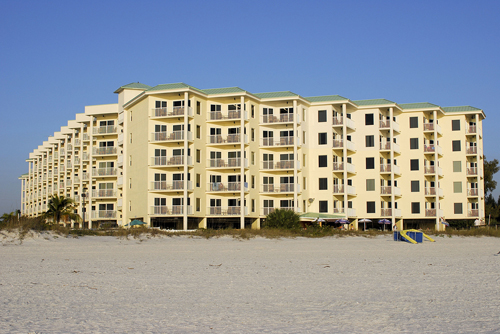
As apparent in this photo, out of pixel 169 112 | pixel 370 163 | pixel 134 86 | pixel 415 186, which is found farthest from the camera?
pixel 134 86

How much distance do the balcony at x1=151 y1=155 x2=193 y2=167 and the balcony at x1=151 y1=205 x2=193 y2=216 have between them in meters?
4.41

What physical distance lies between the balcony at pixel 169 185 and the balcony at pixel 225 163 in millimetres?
3591

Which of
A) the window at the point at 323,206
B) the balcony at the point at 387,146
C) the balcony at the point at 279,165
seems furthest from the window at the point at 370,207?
the balcony at the point at 279,165

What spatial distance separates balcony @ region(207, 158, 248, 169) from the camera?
5825 centimetres

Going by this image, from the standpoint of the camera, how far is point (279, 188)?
59.8m

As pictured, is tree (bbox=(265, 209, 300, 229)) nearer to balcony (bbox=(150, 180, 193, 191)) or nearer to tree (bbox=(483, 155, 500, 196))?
balcony (bbox=(150, 180, 193, 191))

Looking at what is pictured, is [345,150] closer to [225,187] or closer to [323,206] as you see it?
[323,206]

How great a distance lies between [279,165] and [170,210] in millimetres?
13062

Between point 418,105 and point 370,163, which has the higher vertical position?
point 418,105

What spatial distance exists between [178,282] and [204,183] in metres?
46.0

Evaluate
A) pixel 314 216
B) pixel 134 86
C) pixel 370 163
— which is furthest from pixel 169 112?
pixel 370 163

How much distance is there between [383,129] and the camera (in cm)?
6475

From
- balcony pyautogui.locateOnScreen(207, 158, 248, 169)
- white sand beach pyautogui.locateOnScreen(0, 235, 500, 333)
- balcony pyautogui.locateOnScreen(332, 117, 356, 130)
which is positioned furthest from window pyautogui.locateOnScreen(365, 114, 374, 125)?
white sand beach pyautogui.locateOnScreen(0, 235, 500, 333)

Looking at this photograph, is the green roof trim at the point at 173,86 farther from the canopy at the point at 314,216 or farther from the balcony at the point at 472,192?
the balcony at the point at 472,192
